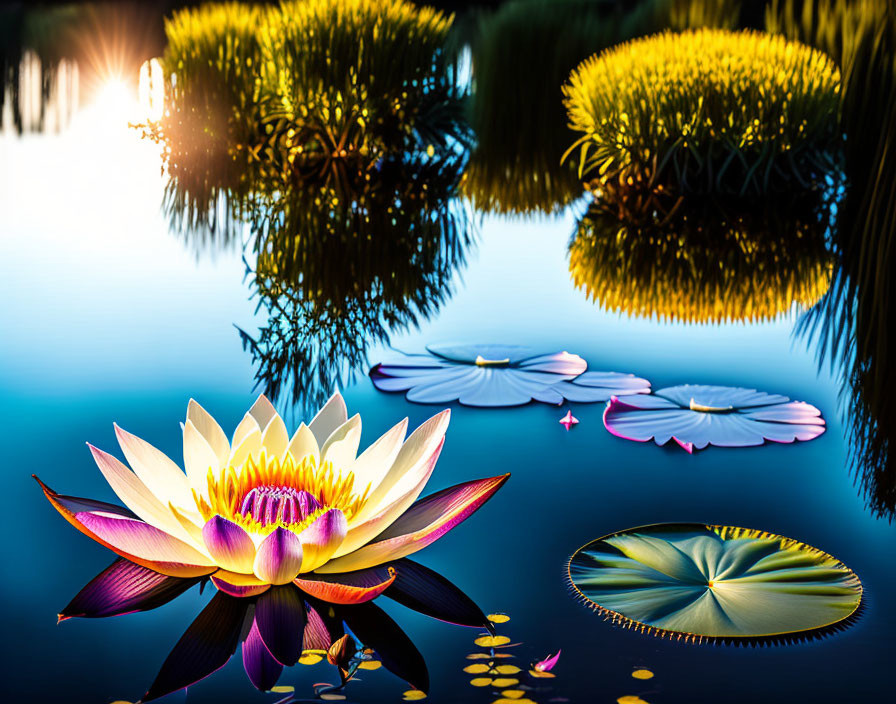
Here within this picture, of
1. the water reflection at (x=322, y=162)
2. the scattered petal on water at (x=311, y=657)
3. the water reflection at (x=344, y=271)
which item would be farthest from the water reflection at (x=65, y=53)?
the scattered petal on water at (x=311, y=657)

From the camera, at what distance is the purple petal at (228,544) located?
1380mm

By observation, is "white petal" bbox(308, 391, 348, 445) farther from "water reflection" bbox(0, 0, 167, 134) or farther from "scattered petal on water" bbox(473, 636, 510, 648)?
"water reflection" bbox(0, 0, 167, 134)

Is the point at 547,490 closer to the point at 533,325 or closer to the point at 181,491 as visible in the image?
the point at 181,491

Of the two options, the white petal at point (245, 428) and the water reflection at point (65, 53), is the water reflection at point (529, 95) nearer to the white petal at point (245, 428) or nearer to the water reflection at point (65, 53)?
the water reflection at point (65, 53)

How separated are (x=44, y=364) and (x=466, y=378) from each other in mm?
1128

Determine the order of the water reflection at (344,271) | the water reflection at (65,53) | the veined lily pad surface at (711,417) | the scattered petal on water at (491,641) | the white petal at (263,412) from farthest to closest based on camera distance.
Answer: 1. the water reflection at (65,53)
2. the water reflection at (344,271)
3. the veined lily pad surface at (711,417)
4. the white petal at (263,412)
5. the scattered petal on water at (491,641)

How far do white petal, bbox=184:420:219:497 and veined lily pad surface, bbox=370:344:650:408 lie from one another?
0.90m

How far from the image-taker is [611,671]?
4.62 ft

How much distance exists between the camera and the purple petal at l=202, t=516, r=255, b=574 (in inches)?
54.3

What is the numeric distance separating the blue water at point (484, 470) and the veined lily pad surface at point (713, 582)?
33 mm

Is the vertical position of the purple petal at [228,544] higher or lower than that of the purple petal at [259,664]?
higher

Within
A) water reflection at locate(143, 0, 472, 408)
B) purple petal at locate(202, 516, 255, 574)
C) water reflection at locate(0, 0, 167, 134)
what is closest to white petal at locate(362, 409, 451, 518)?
purple petal at locate(202, 516, 255, 574)

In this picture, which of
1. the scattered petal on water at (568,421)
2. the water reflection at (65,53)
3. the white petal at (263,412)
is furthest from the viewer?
the water reflection at (65,53)

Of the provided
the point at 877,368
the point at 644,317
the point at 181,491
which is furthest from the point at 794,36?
the point at 181,491
